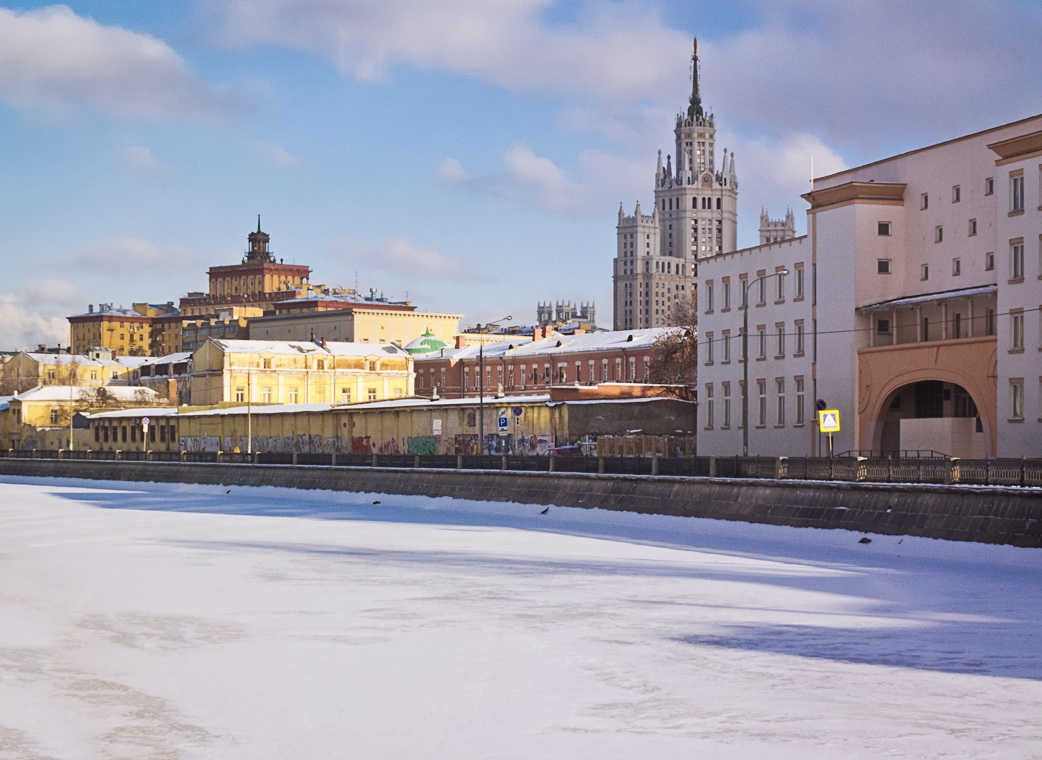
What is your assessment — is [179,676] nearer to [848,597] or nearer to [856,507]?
[848,597]

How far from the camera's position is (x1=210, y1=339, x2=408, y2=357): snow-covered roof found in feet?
484

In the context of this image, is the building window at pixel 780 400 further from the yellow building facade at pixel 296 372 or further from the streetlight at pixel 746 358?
the yellow building facade at pixel 296 372

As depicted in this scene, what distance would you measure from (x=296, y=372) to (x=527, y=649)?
129 meters

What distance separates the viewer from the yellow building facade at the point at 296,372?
146 m

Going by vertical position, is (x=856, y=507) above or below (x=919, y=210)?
below

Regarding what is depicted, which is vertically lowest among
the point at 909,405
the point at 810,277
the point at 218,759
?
the point at 218,759

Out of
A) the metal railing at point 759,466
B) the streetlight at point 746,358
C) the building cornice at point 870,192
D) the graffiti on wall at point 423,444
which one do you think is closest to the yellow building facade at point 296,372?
the graffiti on wall at point 423,444

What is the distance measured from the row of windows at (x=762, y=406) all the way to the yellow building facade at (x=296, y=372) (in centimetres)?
7338

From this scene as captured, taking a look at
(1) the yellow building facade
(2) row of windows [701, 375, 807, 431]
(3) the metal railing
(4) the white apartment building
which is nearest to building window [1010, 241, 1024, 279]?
(4) the white apartment building

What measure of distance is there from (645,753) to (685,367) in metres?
93.6

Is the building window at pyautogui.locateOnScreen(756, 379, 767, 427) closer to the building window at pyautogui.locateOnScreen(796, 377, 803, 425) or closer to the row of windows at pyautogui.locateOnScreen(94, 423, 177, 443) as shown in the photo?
the building window at pyautogui.locateOnScreen(796, 377, 803, 425)

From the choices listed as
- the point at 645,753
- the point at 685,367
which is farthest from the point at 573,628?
the point at 685,367

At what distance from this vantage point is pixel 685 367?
111 metres

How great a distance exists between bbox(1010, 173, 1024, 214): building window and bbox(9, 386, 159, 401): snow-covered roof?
11498 cm
